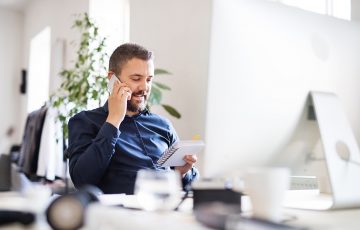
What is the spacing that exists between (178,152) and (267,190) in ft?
1.78

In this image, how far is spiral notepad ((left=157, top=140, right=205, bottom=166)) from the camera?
1.20m

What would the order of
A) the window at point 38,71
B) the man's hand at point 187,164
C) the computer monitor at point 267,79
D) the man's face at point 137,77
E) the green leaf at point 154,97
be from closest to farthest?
the computer monitor at point 267,79
the man's hand at point 187,164
the man's face at point 137,77
the green leaf at point 154,97
the window at point 38,71

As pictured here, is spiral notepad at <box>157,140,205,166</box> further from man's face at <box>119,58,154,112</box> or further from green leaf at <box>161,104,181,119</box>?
green leaf at <box>161,104,181,119</box>

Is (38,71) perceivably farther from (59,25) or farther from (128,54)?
(128,54)

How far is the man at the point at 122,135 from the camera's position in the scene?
4.67ft

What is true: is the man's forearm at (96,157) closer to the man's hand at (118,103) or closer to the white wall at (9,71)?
the man's hand at (118,103)

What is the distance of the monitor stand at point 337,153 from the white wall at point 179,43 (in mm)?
1324

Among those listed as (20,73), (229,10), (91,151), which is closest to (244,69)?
Answer: (229,10)

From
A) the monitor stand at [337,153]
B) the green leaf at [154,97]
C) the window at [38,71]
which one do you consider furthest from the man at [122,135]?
the window at [38,71]

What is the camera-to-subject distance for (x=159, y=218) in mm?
690

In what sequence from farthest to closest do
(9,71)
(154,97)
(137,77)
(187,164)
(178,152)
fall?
(9,71) < (154,97) < (137,77) < (187,164) < (178,152)

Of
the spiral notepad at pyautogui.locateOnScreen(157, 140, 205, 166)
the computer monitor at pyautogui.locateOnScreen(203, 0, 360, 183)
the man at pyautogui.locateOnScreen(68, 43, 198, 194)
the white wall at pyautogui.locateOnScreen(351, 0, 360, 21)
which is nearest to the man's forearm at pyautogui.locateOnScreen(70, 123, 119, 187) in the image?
the man at pyautogui.locateOnScreen(68, 43, 198, 194)

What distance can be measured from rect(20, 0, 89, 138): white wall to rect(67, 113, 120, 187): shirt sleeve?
2.75m

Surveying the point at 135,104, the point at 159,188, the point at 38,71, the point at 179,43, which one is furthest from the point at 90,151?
the point at 38,71
